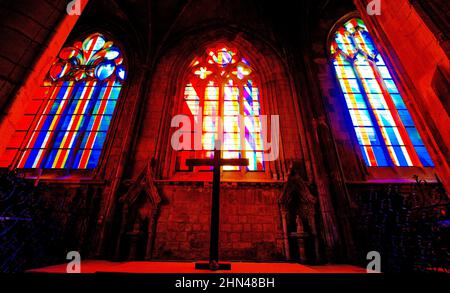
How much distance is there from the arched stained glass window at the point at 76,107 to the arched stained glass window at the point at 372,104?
312 inches

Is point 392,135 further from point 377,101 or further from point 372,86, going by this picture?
point 372,86

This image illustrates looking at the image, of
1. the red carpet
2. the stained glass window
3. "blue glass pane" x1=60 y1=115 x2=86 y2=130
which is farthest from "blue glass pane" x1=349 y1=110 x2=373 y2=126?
"blue glass pane" x1=60 y1=115 x2=86 y2=130

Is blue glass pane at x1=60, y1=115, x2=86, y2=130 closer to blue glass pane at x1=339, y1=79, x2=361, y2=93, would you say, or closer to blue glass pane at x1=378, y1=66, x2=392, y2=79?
blue glass pane at x1=339, y1=79, x2=361, y2=93

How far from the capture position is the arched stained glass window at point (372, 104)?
5.71 m

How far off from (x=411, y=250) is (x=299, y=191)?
2206mm

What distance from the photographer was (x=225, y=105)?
22.7 feet

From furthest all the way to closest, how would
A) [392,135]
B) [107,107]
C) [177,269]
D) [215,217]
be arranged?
1. [107,107]
2. [392,135]
3. [215,217]
4. [177,269]

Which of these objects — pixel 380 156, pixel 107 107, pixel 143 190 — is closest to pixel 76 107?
pixel 107 107

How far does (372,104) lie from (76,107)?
9.77 metres

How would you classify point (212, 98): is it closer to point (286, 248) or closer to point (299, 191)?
point (299, 191)

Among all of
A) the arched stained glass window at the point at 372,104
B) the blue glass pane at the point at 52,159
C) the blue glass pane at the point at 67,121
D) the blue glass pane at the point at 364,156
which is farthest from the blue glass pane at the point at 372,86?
the blue glass pane at the point at 52,159

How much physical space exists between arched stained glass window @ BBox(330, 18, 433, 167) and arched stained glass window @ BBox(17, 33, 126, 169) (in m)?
7.93

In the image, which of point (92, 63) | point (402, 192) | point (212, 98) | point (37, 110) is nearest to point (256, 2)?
point (212, 98)

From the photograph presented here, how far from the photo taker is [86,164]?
5773 millimetres
